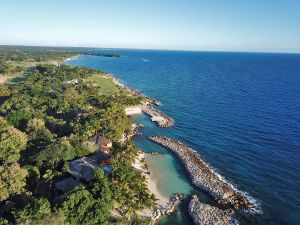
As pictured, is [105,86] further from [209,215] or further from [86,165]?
[209,215]

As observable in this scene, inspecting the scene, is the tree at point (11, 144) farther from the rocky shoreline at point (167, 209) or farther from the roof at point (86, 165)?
the rocky shoreline at point (167, 209)

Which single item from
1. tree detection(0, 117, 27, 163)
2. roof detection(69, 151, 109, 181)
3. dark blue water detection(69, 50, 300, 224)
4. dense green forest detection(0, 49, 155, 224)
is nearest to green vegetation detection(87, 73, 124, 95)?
dark blue water detection(69, 50, 300, 224)

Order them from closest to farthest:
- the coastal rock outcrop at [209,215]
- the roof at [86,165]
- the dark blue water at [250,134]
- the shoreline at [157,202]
Answer: the coastal rock outcrop at [209,215] → the shoreline at [157,202] → the roof at [86,165] → the dark blue water at [250,134]

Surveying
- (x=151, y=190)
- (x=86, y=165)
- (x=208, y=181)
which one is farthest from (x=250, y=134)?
(x=86, y=165)

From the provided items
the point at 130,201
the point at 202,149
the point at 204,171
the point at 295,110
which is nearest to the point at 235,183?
the point at 204,171

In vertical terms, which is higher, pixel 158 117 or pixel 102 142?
pixel 102 142

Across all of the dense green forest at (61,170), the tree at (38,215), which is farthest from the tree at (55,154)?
the tree at (38,215)

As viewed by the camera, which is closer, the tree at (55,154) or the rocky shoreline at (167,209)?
the rocky shoreline at (167,209)
